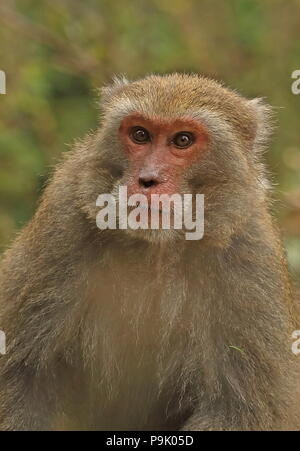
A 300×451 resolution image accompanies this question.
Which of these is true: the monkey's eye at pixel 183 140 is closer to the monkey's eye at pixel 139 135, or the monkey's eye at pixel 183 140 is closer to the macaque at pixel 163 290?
the macaque at pixel 163 290

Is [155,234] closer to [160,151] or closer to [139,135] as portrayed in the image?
[160,151]

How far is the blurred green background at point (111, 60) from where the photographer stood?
1179 cm

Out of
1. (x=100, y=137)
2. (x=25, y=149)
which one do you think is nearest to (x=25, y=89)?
(x=25, y=149)

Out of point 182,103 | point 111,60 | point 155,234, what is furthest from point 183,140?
point 111,60

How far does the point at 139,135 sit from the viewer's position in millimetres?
6801

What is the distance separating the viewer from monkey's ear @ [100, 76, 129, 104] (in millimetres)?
7415

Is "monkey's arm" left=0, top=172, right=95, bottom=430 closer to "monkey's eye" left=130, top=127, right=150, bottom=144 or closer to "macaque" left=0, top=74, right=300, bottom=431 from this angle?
"macaque" left=0, top=74, right=300, bottom=431

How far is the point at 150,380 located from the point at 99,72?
5.59 m

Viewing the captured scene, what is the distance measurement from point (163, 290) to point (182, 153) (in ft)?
3.02

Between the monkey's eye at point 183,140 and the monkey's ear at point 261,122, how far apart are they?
2.29 ft

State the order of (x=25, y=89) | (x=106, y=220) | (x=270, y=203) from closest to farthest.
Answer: (x=106, y=220)
(x=270, y=203)
(x=25, y=89)

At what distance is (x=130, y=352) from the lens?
715 centimetres

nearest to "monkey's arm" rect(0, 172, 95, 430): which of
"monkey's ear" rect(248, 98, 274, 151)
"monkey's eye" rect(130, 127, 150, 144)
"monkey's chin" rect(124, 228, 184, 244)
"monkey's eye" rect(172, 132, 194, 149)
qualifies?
"monkey's chin" rect(124, 228, 184, 244)

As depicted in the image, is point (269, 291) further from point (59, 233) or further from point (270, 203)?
point (59, 233)
